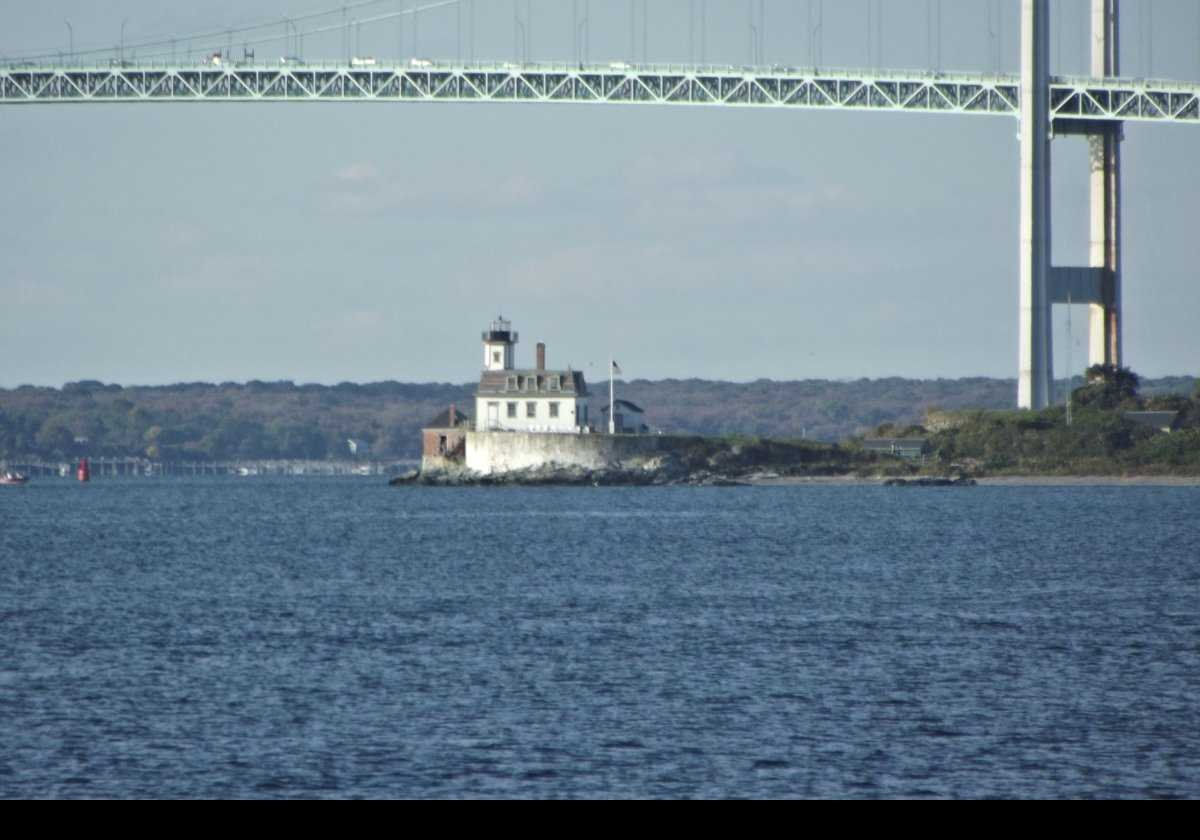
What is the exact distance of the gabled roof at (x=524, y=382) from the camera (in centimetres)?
7631

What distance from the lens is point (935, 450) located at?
82.2 metres

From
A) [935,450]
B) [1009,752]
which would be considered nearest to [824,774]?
[1009,752]

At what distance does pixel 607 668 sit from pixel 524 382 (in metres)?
58.7

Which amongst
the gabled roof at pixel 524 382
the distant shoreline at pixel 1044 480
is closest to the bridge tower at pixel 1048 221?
the distant shoreline at pixel 1044 480

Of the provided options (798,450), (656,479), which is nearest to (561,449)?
(656,479)

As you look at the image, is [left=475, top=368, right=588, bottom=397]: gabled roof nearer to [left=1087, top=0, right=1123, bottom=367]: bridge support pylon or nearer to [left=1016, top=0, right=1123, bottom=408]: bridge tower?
[left=1016, top=0, right=1123, bottom=408]: bridge tower

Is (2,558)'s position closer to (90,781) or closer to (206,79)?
(90,781)

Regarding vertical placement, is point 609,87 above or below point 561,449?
above

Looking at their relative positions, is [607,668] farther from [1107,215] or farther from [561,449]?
[1107,215]

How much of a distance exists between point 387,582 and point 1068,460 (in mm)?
51243

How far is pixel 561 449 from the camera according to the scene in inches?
2982

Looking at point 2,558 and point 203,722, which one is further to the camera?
point 2,558
